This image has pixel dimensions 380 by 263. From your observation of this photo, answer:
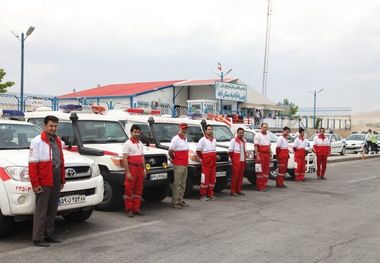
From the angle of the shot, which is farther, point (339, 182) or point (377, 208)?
point (339, 182)

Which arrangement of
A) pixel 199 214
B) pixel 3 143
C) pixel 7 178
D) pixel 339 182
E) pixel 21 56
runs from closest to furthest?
pixel 7 178, pixel 3 143, pixel 199 214, pixel 339 182, pixel 21 56

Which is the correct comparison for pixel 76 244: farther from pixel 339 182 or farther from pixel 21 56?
pixel 21 56

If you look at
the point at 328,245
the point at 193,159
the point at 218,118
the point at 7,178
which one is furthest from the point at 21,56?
the point at 328,245

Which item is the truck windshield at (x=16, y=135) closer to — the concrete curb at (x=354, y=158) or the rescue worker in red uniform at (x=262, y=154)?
the rescue worker in red uniform at (x=262, y=154)

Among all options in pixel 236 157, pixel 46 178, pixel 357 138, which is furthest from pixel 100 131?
pixel 357 138

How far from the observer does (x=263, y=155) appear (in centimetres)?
1191

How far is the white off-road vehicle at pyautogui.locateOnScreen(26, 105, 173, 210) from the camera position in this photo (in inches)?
337

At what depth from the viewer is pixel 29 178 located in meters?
6.16

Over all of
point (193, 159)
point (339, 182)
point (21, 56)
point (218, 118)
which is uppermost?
point (21, 56)

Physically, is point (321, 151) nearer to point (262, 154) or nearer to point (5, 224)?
point (262, 154)

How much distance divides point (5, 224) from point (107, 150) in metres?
2.79

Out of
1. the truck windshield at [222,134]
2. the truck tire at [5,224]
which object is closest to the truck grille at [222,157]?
the truck windshield at [222,134]

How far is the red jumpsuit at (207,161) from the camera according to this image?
33.0ft

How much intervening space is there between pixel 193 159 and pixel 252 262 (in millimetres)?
5105
